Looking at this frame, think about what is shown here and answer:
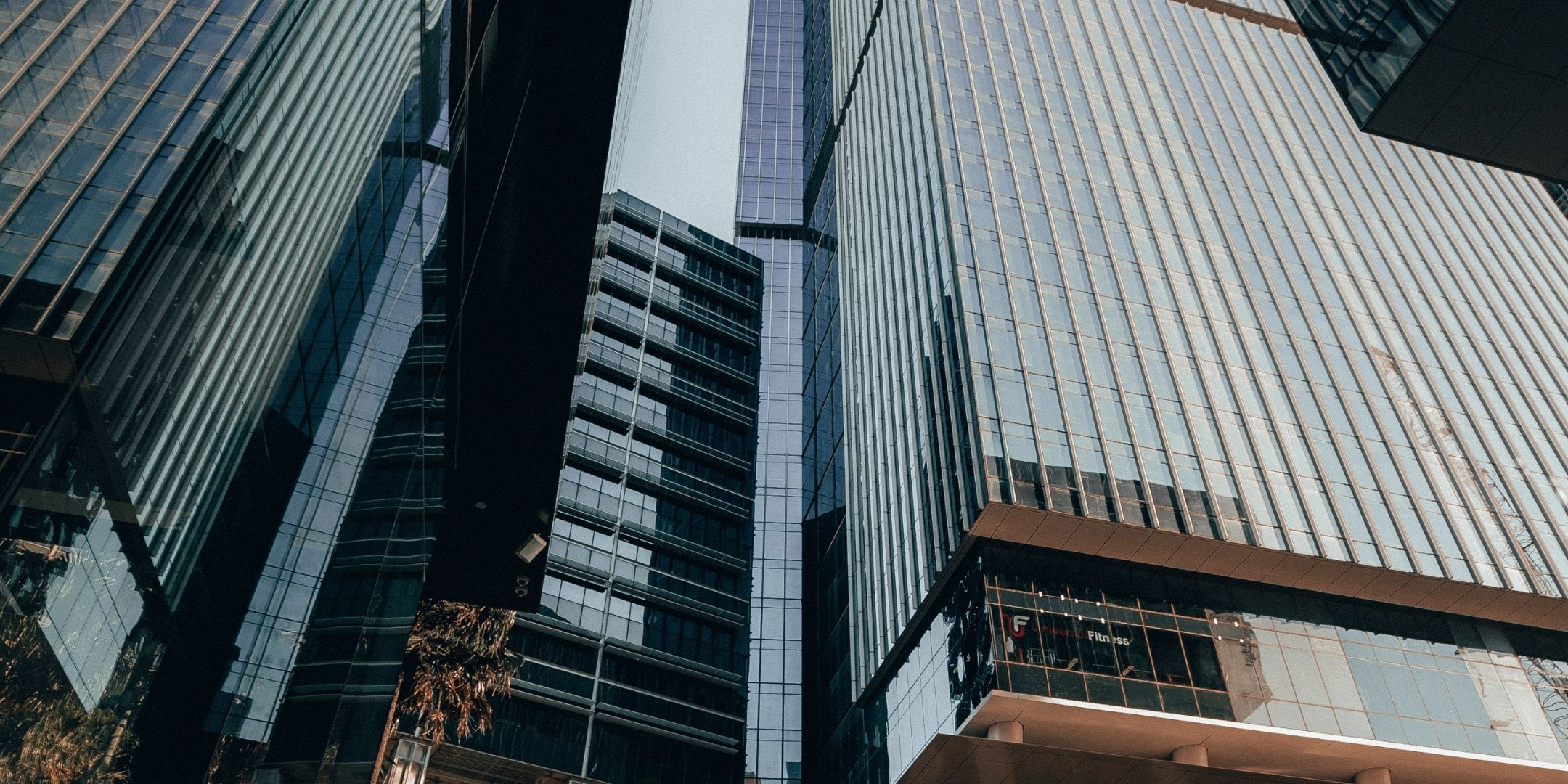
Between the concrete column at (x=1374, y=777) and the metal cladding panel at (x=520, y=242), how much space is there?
4032 centimetres

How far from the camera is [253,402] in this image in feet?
23.0

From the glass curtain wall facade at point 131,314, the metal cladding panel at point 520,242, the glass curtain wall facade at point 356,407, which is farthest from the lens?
the metal cladding panel at point 520,242

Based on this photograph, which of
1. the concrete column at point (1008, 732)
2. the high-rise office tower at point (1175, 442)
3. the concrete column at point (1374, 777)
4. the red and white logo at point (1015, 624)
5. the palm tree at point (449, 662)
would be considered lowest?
the palm tree at point (449, 662)

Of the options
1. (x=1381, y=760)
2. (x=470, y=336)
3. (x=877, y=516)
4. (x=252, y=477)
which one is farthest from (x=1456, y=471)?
(x=252, y=477)

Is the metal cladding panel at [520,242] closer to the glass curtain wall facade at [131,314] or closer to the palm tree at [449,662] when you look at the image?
the glass curtain wall facade at [131,314]

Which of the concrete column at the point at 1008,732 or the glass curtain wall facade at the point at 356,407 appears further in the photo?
the concrete column at the point at 1008,732

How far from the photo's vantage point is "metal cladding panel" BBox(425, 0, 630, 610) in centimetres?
1070

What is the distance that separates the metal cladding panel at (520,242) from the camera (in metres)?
10.7

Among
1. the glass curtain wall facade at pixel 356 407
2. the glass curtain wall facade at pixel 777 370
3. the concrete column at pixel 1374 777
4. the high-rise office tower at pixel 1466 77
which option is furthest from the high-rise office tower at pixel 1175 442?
the glass curtain wall facade at pixel 356 407

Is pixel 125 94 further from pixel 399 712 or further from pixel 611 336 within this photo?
pixel 611 336

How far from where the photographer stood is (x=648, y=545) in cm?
7394

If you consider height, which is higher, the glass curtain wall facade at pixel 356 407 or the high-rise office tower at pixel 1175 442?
the high-rise office tower at pixel 1175 442

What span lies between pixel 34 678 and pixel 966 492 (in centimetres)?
4239

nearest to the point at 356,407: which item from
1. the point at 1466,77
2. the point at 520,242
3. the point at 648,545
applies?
the point at 520,242
